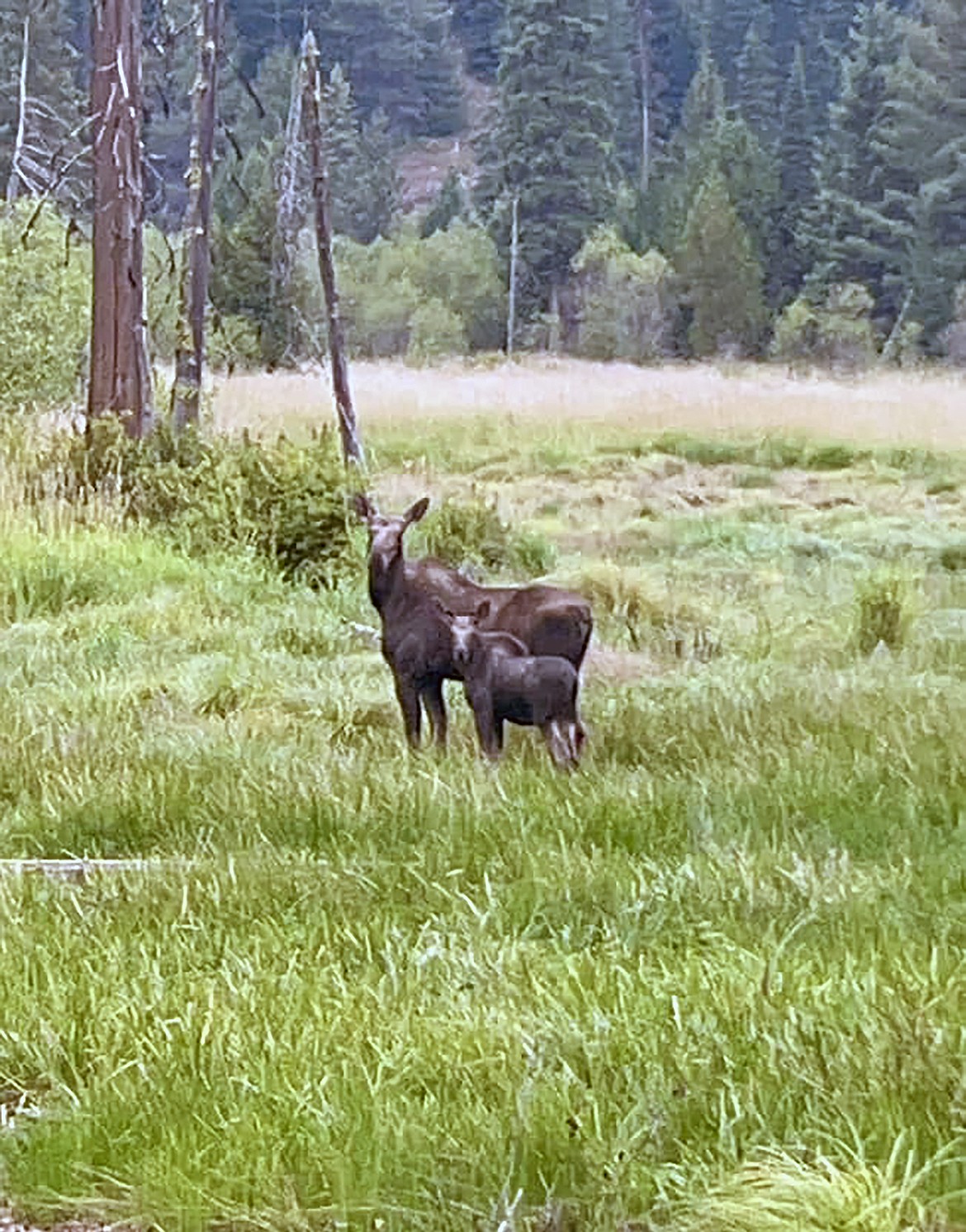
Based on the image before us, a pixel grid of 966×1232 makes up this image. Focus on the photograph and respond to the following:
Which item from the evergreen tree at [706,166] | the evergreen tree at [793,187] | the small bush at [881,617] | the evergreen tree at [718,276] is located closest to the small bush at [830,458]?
the evergreen tree at [718,276]

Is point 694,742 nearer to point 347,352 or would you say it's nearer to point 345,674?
point 345,674

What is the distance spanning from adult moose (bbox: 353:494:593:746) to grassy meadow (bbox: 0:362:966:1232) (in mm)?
155

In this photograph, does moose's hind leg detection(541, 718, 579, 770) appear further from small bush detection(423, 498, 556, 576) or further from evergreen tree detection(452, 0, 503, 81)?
evergreen tree detection(452, 0, 503, 81)

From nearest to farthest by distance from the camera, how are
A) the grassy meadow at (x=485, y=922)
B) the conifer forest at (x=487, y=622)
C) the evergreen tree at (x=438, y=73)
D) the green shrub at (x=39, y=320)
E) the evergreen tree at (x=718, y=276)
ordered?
the grassy meadow at (x=485, y=922)
the conifer forest at (x=487, y=622)
the evergreen tree at (x=438, y=73)
the evergreen tree at (x=718, y=276)
the green shrub at (x=39, y=320)

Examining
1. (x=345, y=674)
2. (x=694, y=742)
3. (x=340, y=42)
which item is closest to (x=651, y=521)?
(x=340, y=42)

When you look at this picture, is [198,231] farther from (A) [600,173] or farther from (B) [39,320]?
(B) [39,320]

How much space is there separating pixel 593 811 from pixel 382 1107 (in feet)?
4.16

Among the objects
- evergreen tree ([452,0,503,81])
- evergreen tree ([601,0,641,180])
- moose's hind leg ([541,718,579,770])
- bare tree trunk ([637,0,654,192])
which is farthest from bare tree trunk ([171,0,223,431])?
moose's hind leg ([541,718,579,770])

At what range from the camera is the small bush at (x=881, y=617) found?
5250 mm

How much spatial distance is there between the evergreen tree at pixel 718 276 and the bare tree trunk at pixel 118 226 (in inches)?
88.6

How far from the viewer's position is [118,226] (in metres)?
8.04

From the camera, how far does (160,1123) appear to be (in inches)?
78.3

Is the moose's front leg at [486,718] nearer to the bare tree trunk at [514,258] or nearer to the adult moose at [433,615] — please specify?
the adult moose at [433,615]

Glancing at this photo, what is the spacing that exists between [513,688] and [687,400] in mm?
4423
